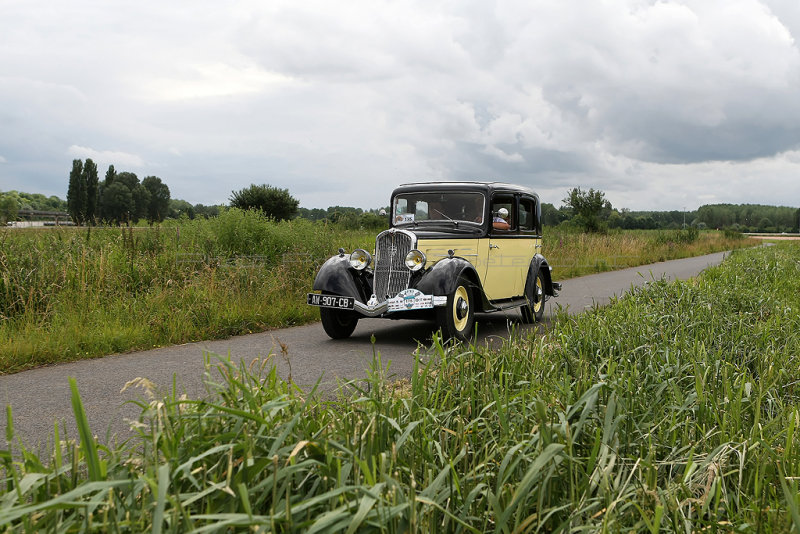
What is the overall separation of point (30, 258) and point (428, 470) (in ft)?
25.3

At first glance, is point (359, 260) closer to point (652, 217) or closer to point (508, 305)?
point (508, 305)

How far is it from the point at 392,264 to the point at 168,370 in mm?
3089

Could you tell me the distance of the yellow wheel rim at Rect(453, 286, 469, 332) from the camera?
7.18 m

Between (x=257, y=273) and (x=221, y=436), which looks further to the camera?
(x=257, y=273)

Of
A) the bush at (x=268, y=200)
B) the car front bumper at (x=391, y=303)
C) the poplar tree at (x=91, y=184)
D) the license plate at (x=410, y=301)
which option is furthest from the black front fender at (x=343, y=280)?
the poplar tree at (x=91, y=184)

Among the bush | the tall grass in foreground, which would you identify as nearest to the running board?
the tall grass in foreground

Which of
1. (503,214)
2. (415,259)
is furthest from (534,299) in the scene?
(415,259)

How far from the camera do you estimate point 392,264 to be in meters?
7.54

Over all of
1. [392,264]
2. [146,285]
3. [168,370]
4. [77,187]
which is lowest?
[168,370]

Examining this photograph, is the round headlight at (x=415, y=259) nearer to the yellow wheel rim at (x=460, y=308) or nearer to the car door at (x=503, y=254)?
the yellow wheel rim at (x=460, y=308)

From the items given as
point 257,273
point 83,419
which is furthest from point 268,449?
point 257,273

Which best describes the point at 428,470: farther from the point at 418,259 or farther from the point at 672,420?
the point at 418,259

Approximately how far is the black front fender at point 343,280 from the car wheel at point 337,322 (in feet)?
1.00

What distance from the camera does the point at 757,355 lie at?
435 centimetres
